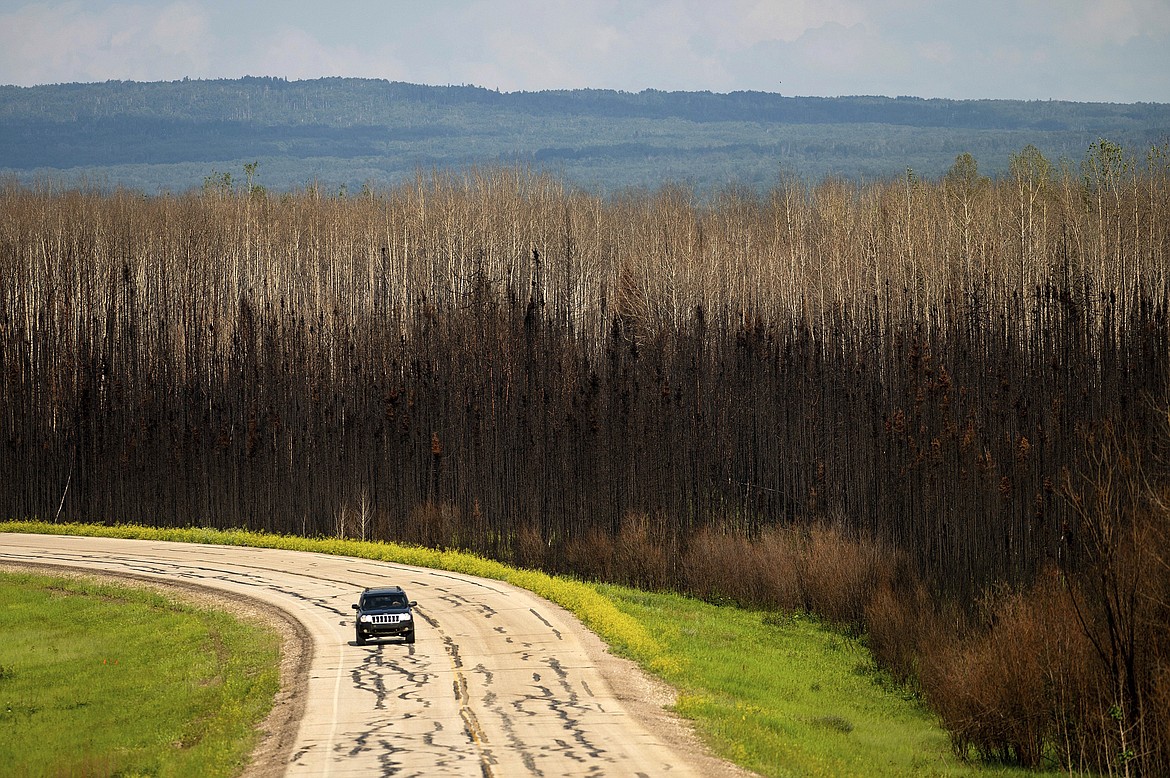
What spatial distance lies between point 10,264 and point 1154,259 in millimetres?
52135

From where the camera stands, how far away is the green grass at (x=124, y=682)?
23125 mm

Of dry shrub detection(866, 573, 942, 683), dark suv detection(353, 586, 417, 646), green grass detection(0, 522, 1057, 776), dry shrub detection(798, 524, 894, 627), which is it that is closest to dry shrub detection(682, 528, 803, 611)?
dry shrub detection(798, 524, 894, 627)

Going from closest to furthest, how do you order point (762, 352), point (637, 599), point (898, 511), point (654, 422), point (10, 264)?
point (637, 599)
point (898, 511)
point (654, 422)
point (762, 352)
point (10, 264)

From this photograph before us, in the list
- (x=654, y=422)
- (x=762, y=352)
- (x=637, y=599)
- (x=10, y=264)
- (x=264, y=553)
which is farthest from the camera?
(x=10, y=264)

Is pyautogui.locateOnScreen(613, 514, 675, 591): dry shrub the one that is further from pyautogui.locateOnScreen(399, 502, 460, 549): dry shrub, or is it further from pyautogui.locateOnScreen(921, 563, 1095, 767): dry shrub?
pyautogui.locateOnScreen(921, 563, 1095, 767): dry shrub

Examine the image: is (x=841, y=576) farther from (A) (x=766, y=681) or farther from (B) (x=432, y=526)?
(B) (x=432, y=526)

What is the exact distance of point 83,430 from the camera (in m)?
59.9

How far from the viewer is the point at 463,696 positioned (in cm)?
2473

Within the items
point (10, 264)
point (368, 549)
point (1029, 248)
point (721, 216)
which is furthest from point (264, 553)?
point (721, 216)

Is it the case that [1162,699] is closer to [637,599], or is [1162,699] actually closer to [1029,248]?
[637,599]

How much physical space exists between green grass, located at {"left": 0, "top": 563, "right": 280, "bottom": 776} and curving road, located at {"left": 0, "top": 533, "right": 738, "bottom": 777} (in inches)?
44.6

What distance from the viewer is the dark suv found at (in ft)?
97.3

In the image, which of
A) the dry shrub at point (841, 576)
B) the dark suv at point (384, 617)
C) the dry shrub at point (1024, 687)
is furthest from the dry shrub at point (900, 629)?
the dark suv at point (384, 617)

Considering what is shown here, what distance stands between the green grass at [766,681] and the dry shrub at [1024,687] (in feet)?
2.29
